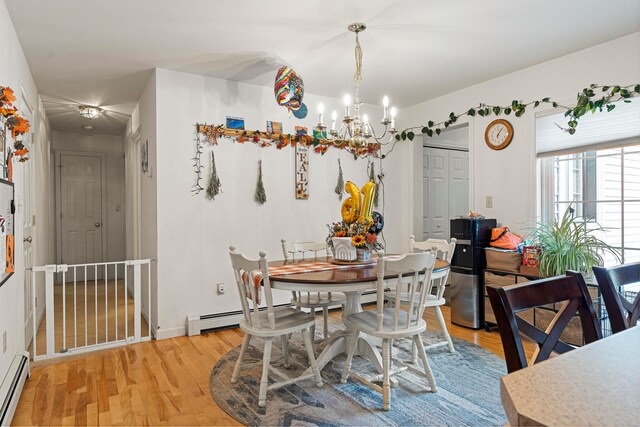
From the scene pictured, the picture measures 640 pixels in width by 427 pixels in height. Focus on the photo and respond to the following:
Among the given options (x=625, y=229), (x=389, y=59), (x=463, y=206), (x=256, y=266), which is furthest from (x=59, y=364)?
(x=463, y=206)

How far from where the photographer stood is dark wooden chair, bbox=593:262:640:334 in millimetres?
1343

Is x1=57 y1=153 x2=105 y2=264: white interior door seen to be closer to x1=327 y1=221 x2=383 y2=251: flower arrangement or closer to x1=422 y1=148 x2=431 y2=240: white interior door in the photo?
x1=422 y1=148 x2=431 y2=240: white interior door

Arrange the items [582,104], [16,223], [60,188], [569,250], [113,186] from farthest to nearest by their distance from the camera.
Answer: [113,186] → [60,188] → [582,104] → [569,250] → [16,223]

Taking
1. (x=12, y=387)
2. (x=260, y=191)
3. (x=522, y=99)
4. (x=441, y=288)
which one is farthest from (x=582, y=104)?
(x=12, y=387)

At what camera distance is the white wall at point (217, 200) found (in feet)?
12.0

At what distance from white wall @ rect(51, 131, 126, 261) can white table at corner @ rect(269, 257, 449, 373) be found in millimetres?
4934

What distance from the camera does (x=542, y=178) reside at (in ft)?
12.2

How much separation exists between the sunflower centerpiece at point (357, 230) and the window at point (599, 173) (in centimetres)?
192

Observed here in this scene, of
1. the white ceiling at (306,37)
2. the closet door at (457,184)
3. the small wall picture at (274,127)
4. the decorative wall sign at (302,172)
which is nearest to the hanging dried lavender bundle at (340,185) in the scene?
the decorative wall sign at (302,172)

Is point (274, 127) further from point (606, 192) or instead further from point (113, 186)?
point (113, 186)

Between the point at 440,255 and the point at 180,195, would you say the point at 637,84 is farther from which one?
the point at 180,195

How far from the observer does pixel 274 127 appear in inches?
166

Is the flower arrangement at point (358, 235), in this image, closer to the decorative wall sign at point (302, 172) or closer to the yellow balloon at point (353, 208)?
the yellow balloon at point (353, 208)

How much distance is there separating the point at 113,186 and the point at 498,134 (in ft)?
19.8
